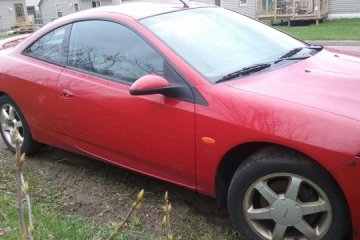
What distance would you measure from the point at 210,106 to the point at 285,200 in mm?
724

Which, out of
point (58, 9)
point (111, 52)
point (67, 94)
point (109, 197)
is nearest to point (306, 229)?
point (109, 197)

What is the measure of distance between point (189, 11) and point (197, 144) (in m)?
1.38

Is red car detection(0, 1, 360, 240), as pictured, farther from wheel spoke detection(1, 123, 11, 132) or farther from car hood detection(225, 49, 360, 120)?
wheel spoke detection(1, 123, 11, 132)

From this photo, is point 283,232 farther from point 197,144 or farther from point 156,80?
point 156,80

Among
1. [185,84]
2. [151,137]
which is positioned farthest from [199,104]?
[151,137]

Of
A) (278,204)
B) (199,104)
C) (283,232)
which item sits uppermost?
(199,104)

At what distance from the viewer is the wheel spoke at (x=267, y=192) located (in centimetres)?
264

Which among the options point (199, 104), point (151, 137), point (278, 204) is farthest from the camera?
point (151, 137)

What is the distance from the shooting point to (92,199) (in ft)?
12.0

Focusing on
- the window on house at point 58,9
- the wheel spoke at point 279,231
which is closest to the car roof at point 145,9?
the wheel spoke at point 279,231

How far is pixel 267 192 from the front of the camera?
2648 millimetres

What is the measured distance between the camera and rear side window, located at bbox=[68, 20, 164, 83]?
3283 mm

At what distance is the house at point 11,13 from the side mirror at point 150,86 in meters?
43.0

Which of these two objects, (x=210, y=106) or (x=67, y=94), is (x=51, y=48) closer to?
(x=67, y=94)
